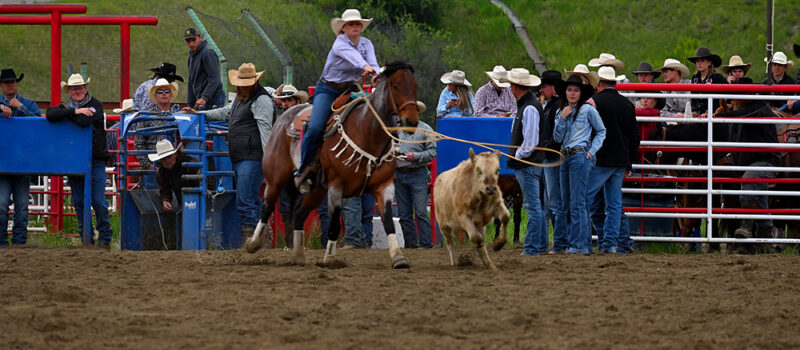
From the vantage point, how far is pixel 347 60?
10.3 metres

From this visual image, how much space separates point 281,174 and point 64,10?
4613 mm

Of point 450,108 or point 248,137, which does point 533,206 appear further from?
point 248,137

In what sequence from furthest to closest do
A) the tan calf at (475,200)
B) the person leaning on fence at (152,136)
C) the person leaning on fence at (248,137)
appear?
the person leaning on fence at (152,136) → the person leaning on fence at (248,137) → the tan calf at (475,200)

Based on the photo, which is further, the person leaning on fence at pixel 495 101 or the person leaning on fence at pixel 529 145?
the person leaning on fence at pixel 495 101

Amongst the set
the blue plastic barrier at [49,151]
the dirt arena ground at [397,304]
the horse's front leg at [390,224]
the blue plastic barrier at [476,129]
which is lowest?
the dirt arena ground at [397,304]

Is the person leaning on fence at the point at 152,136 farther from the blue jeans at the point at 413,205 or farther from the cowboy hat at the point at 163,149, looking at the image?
the blue jeans at the point at 413,205

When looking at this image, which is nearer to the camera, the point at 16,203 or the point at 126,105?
the point at 16,203

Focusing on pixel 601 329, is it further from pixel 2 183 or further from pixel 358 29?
pixel 2 183

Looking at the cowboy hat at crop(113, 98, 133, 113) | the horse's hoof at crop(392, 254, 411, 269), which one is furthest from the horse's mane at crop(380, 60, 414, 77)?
the cowboy hat at crop(113, 98, 133, 113)

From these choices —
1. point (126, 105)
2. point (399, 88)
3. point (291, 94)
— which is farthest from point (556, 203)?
point (126, 105)

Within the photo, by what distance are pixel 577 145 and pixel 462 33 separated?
2578 centimetres

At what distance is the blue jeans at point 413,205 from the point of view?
42.8 ft

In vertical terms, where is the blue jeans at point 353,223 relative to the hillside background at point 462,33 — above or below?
below

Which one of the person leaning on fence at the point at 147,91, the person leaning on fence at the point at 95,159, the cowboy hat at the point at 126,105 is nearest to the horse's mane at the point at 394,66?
the person leaning on fence at the point at 95,159
